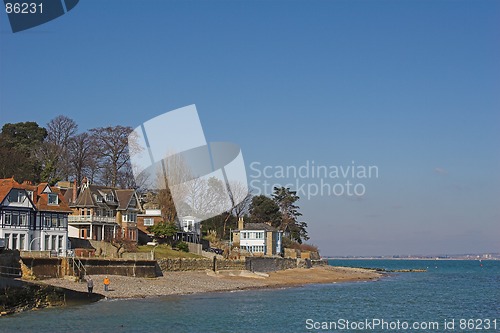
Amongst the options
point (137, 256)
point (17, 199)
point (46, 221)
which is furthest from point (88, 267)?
point (17, 199)

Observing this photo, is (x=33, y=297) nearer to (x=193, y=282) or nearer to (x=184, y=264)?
(x=193, y=282)

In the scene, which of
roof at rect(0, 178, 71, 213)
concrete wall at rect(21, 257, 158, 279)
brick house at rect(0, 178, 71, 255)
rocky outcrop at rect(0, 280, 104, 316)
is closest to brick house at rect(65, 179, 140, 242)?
roof at rect(0, 178, 71, 213)

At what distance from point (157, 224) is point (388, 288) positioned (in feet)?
88.8

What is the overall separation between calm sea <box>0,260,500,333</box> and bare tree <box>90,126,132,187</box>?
1539 inches

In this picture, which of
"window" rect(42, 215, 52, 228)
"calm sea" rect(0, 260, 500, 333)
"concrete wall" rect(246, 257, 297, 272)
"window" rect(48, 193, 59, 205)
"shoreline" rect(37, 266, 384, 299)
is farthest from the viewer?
"concrete wall" rect(246, 257, 297, 272)

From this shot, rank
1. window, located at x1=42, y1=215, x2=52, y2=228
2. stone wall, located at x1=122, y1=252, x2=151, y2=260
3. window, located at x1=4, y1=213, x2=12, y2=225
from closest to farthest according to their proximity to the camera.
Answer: window, located at x1=4, y1=213, x2=12, y2=225 < window, located at x1=42, y1=215, x2=52, y2=228 < stone wall, located at x1=122, y1=252, x2=151, y2=260

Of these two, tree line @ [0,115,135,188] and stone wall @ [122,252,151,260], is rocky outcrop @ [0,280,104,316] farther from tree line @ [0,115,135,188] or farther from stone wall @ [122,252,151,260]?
tree line @ [0,115,135,188]

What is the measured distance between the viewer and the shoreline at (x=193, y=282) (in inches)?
2133

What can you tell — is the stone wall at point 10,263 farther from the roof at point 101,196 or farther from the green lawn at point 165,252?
the roof at point 101,196

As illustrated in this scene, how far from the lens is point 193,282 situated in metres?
65.5

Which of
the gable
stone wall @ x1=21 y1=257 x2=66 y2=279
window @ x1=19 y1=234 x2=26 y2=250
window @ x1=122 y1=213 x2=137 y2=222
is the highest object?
the gable

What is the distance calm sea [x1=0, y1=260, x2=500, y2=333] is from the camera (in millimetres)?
39978

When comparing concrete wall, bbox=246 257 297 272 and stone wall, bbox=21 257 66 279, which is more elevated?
stone wall, bbox=21 257 66 279

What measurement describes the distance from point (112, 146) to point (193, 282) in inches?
1417
